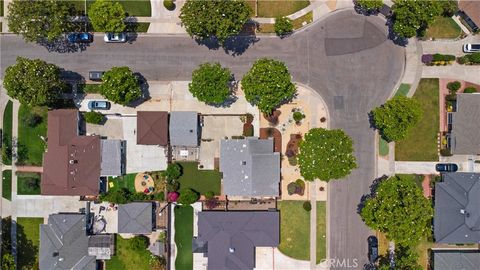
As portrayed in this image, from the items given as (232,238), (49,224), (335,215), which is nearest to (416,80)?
(335,215)

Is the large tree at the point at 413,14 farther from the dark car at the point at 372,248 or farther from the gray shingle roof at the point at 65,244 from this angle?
the gray shingle roof at the point at 65,244

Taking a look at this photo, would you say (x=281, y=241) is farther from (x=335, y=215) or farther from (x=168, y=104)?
(x=168, y=104)

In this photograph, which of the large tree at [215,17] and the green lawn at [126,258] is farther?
the green lawn at [126,258]

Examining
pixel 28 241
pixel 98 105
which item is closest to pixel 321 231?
pixel 98 105

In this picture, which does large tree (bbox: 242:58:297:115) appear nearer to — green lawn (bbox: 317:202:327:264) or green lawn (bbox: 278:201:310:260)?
green lawn (bbox: 278:201:310:260)

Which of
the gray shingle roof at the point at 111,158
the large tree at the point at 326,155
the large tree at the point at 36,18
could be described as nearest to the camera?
the large tree at the point at 326,155

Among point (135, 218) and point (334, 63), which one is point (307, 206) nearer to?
point (334, 63)

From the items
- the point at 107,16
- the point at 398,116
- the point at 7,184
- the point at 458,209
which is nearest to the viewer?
the point at 398,116

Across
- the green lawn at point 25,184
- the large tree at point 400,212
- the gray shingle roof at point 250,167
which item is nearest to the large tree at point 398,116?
the large tree at point 400,212
